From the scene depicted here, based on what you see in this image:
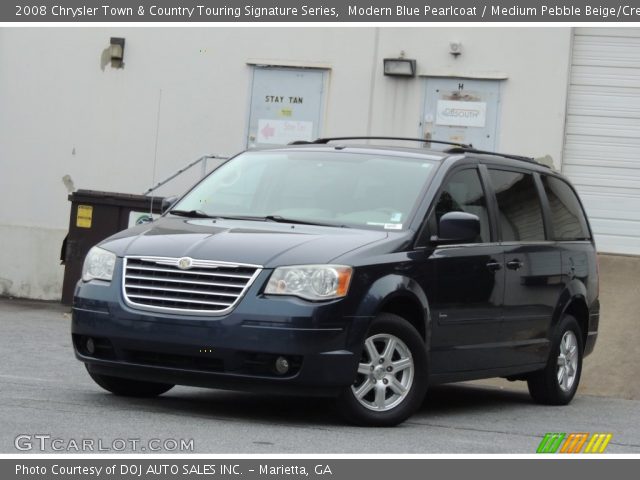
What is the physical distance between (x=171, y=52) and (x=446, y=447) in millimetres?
13827

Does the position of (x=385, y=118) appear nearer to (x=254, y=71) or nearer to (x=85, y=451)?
(x=254, y=71)

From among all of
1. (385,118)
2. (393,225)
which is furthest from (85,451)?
(385,118)

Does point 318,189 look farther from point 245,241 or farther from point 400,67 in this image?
point 400,67

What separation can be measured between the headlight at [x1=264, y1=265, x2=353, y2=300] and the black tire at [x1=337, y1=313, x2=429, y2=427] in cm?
35

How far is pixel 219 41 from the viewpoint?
19.9 m

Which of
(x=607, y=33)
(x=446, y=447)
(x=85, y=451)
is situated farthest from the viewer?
(x=607, y=33)

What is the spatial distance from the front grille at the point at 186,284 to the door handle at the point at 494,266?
6.92 ft

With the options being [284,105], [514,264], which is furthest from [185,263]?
[284,105]

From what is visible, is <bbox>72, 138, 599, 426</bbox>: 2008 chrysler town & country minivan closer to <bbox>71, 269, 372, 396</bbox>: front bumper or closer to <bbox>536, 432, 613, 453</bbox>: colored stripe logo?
<bbox>71, 269, 372, 396</bbox>: front bumper

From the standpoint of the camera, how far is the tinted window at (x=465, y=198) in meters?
8.65

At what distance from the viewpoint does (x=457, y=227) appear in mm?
8266

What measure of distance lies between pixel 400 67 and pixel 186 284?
11970 mm

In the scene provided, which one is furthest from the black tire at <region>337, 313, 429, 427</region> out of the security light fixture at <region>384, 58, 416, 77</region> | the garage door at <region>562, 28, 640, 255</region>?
the security light fixture at <region>384, 58, 416, 77</region>

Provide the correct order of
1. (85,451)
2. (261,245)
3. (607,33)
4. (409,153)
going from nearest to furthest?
1. (85,451)
2. (261,245)
3. (409,153)
4. (607,33)
